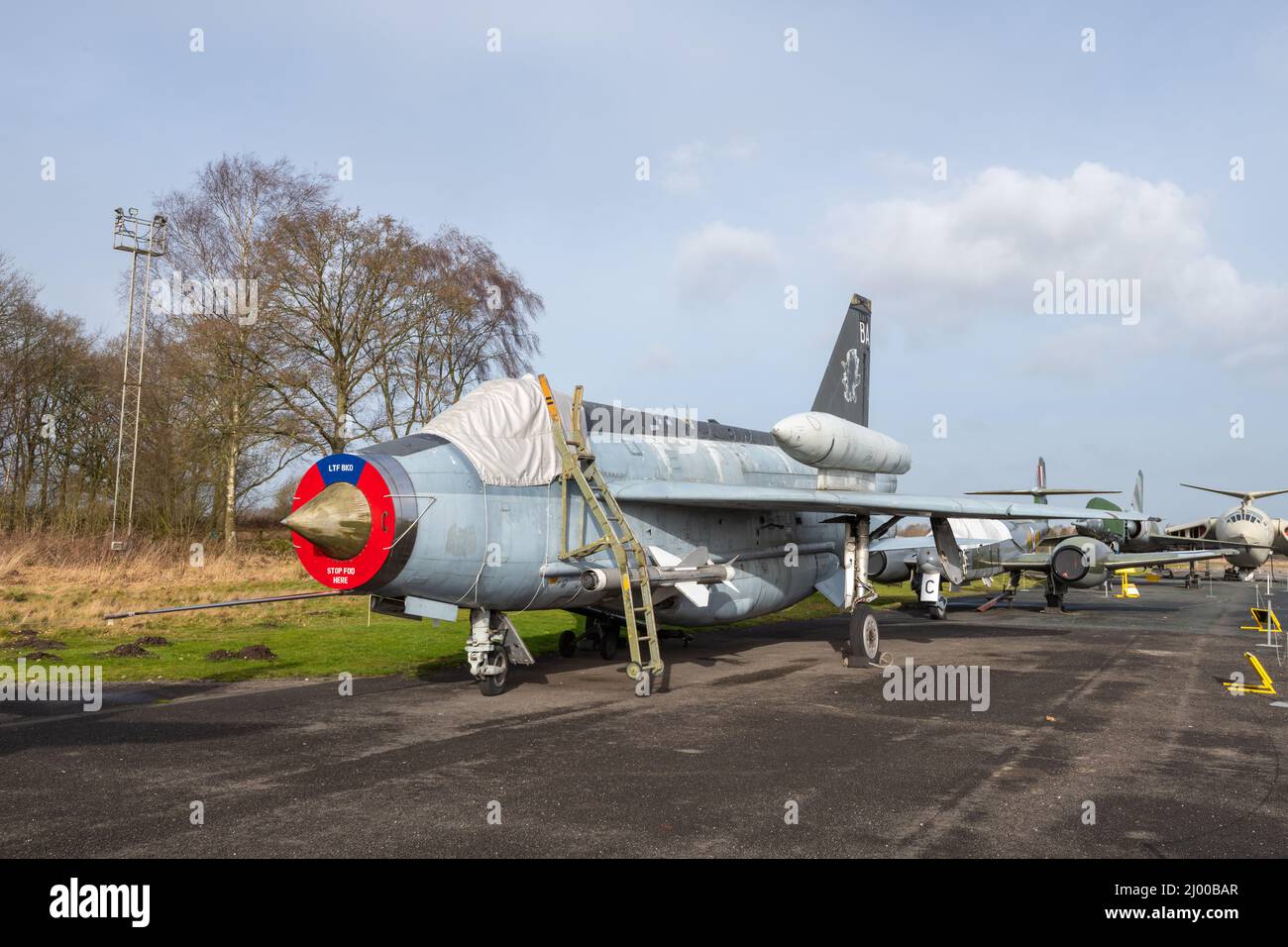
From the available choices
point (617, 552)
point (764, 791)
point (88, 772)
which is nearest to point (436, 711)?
point (617, 552)

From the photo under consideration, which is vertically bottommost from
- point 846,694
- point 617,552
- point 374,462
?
point 846,694

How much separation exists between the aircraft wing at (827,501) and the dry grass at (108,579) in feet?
40.7

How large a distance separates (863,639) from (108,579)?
762 inches

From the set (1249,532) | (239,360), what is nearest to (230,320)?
(239,360)

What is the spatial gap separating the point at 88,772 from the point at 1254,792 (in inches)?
374

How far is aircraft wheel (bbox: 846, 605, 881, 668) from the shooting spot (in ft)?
48.4

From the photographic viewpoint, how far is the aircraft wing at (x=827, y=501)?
12.9 m

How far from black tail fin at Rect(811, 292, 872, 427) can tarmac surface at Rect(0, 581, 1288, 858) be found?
17.3 feet

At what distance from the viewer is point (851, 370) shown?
682 inches

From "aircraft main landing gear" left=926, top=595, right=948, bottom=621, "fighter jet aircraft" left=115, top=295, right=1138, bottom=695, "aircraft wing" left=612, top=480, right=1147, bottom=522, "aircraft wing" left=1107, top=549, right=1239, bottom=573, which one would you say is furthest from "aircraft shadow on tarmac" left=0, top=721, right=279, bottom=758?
"aircraft wing" left=1107, top=549, right=1239, bottom=573

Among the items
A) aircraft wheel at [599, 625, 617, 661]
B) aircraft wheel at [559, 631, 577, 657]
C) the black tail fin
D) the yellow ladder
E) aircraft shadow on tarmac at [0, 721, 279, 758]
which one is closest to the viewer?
aircraft shadow on tarmac at [0, 721, 279, 758]

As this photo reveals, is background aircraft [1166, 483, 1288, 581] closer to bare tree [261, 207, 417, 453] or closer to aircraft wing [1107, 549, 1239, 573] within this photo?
aircraft wing [1107, 549, 1239, 573]

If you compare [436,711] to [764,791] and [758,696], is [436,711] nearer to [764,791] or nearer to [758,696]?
[758,696]

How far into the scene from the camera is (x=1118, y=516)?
14.2 m
